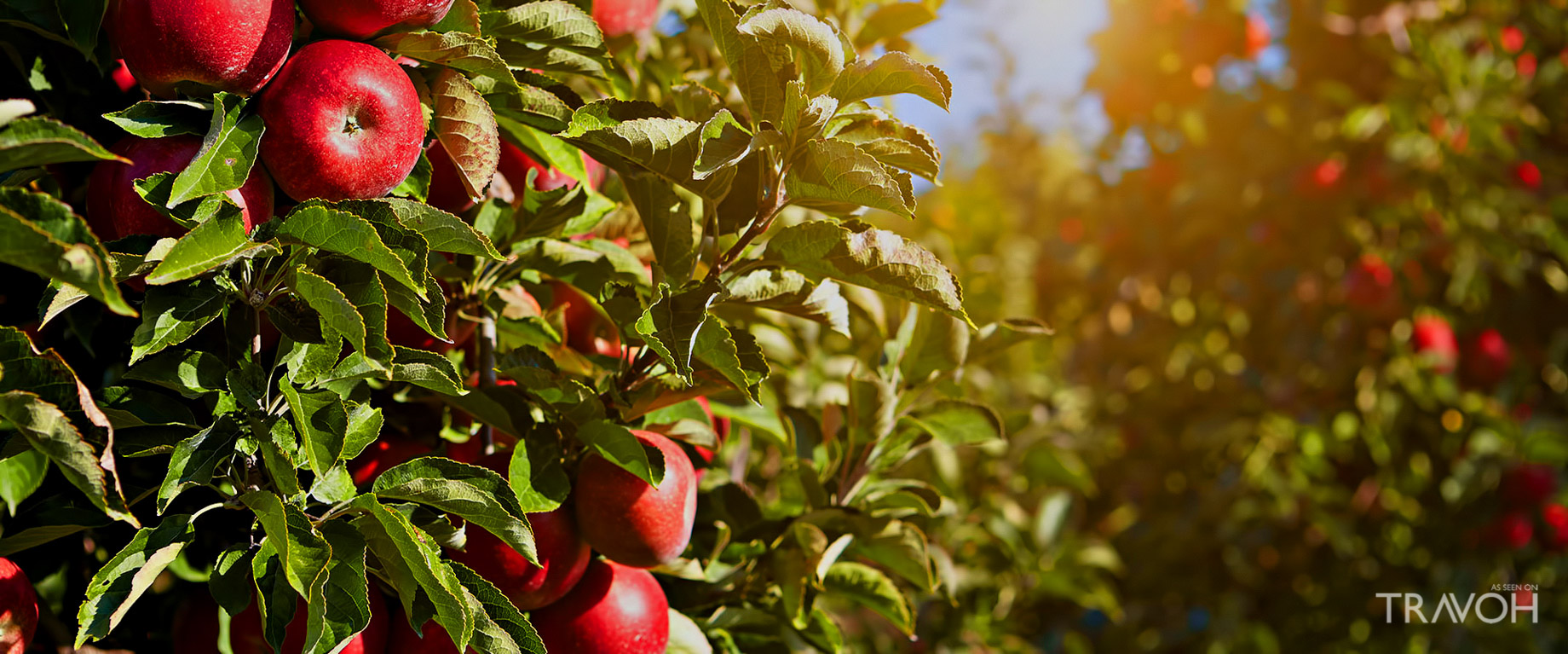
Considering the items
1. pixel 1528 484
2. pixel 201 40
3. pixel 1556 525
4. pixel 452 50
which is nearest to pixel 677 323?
pixel 452 50

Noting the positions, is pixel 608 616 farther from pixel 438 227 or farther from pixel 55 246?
pixel 55 246

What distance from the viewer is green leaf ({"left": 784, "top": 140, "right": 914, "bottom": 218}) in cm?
76

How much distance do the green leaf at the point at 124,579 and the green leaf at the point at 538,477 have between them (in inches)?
9.4

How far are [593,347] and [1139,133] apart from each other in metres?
2.86

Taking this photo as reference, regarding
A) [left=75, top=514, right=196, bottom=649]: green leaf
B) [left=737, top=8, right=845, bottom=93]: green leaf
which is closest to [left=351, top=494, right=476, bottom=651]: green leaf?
[left=75, top=514, right=196, bottom=649]: green leaf

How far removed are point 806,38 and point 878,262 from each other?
18 cm

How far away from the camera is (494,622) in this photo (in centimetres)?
76

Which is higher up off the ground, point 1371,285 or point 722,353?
point 1371,285

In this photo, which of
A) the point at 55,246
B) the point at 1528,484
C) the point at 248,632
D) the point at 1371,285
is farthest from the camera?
the point at 1371,285

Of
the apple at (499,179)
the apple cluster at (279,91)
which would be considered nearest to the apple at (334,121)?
the apple cluster at (279,91)

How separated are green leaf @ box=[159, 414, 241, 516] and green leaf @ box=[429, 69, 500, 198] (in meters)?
0.24

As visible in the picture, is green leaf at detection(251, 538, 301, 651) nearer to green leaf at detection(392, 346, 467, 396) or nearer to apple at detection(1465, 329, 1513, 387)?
green leaf at detection(392, 346, 467, 396)

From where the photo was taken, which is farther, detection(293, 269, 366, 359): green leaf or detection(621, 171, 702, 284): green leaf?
detection(621, 171, 702, 284): green leaf

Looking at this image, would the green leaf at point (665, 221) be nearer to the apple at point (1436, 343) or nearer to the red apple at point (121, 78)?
the red apple at point (121, 78)
